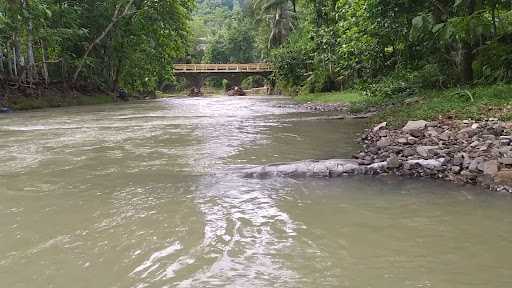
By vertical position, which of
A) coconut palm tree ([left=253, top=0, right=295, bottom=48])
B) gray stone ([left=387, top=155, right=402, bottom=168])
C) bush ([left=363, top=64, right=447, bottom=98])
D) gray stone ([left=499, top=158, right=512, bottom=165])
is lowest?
gray stone ([left=387, top=155, right=402, bottom=168])

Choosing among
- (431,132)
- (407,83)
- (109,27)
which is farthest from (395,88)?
(109,27)

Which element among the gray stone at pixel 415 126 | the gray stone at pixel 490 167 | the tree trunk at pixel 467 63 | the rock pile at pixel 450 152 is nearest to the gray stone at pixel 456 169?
the rock pile at pixel 450 152

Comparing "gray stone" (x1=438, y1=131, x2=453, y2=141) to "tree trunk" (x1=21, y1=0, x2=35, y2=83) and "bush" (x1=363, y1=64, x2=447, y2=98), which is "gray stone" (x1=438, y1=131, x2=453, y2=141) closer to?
"bush" (x1=363, y1=64, x2=447, y2=98)

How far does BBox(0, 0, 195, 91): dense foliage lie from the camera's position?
2223 centimetres

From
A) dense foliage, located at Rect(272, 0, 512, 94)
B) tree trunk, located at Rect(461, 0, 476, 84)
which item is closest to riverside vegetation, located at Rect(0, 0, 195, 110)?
dense foliage, located at Rect(272, 0, 512, 94)

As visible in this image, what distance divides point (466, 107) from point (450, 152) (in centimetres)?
307

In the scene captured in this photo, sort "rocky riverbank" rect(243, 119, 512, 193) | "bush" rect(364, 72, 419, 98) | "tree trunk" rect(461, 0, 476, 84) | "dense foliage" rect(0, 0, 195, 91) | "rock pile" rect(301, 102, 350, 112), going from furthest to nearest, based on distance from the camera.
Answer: "dense foliage" rect(0, 0, 195, 91) → "rock pile" rect(301, 102, 350, 112) → "bush" rect(364, 72, 419, 98) → "tree trunk" rect(461, 0, 476, 84) → "rocky riverbank" rect(243, 119, 512, 193)

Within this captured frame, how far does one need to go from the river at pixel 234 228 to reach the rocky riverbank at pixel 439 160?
0.27 metres

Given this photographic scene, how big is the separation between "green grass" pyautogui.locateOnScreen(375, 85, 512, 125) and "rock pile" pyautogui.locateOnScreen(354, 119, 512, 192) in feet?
1.87

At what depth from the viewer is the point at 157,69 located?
32875 millimetres

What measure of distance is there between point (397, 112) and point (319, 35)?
636 inches

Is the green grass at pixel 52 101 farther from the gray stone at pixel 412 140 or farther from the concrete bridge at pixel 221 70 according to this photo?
the concrete bridge at pixel 221 70

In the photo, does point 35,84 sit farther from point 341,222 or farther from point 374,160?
point 341,222

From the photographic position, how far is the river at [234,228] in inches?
127
